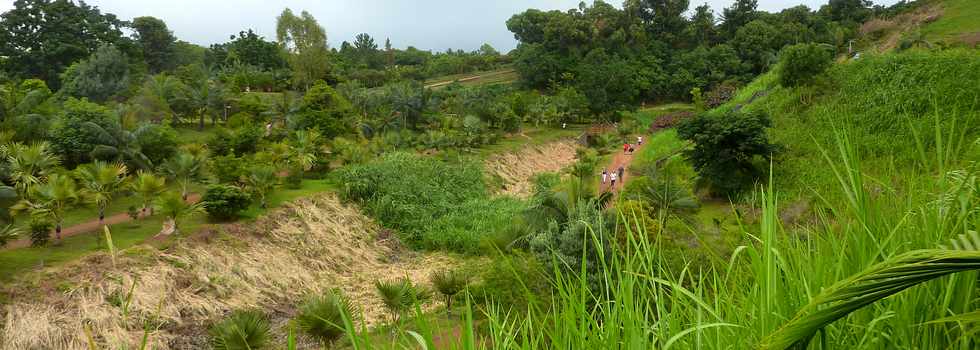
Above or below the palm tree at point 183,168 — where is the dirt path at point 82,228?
below

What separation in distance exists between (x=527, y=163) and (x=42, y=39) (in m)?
26.7

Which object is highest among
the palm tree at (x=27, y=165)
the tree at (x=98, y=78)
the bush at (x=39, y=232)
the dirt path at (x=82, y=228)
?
the tree at (x=98, y=78)

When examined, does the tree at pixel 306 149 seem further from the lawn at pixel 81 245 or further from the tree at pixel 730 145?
the tree at pixel 730 145

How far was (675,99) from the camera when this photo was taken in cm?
4419

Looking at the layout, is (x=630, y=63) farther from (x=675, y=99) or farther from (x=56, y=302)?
(x=56, y=302)

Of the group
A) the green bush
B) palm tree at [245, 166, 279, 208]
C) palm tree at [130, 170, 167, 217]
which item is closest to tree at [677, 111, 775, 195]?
the green bush

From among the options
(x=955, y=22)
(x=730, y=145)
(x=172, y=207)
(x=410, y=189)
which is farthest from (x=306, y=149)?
(x=955, y=22)

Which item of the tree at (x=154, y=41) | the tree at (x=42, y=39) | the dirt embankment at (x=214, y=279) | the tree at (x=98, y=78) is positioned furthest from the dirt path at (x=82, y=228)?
the tree at (x=154, y=41)

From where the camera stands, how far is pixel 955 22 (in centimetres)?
2955

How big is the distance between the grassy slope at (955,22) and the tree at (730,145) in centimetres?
1831

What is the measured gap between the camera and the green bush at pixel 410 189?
18078 millimetres

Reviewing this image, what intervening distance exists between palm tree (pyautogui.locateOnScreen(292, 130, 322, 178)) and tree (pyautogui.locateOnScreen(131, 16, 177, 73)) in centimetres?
2609

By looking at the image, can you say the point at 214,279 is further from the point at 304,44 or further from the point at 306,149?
the point at 304,44

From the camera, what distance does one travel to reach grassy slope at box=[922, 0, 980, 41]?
27.0 meters
